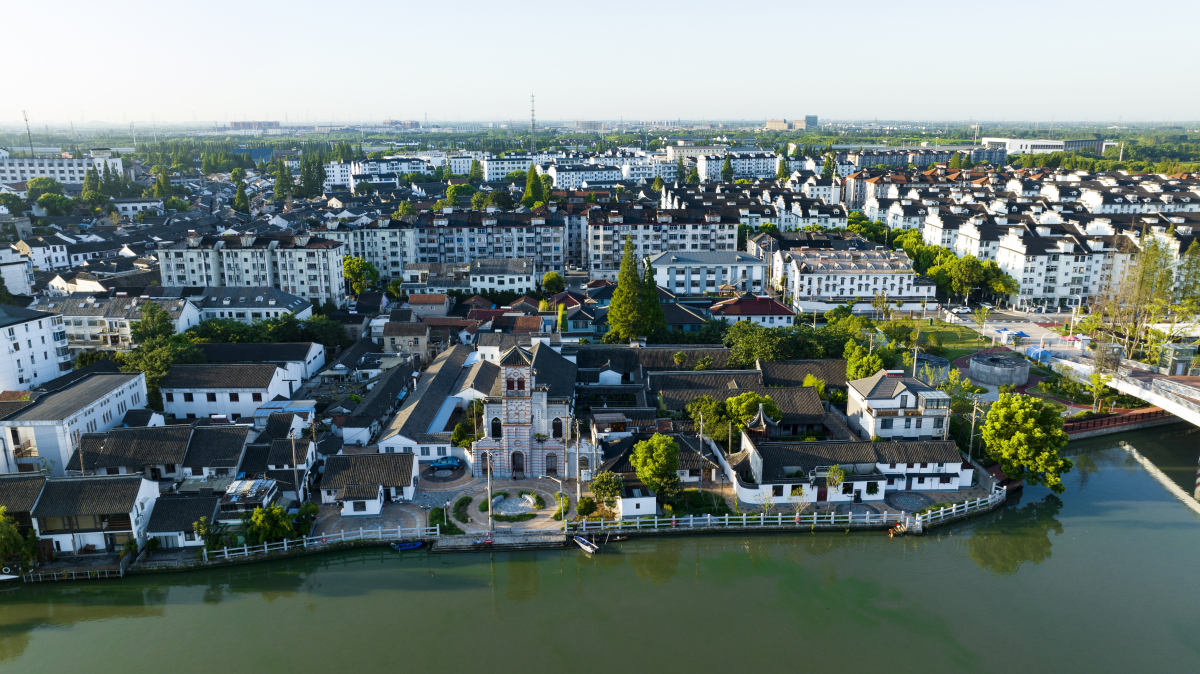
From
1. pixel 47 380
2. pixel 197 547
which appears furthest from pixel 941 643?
pixel 47 380

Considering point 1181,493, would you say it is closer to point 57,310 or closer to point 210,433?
point 210,433

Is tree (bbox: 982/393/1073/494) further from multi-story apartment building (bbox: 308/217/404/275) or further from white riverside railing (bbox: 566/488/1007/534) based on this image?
multi-story apartment building (bbox: 308/217/404/275)

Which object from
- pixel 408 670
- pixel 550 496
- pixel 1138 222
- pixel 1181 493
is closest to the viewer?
pixel 408 670

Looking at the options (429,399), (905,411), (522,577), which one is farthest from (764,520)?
(429,399)

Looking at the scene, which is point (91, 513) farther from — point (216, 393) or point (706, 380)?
point (706, 380)

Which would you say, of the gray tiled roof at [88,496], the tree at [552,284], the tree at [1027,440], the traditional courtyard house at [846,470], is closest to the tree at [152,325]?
the gray tiled roof at [88,496]
